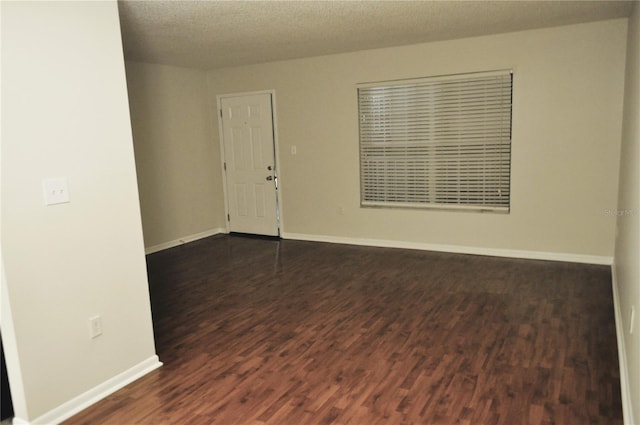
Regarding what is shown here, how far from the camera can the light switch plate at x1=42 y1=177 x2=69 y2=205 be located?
92.6 inches

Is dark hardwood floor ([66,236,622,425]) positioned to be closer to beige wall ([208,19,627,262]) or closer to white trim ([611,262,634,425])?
white trim ([611,262,634,425])

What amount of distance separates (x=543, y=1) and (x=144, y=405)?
3.99 m

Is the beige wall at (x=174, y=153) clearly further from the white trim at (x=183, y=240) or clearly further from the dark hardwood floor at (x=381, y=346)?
the dark hardwood floor at (x=381, y=346)

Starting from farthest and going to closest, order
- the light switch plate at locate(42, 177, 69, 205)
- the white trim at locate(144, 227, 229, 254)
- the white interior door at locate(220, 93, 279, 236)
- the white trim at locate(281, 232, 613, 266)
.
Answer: the white interior door at locate(220, 93, 279, 236) < the white trim at locate(144, 227, 229, 254) < the white trim at locate(281, 232, 613, 266) < the light switch plate at locate(42, 177, 69, 205)

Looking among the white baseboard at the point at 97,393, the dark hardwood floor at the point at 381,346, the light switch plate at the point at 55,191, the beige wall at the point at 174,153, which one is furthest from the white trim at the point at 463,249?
the light switch plate at the point at 55,191

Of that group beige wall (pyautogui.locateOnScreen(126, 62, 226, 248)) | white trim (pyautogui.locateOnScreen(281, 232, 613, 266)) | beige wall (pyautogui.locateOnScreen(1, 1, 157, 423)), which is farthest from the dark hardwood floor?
beige wall (pyautogui.locateOnScreen(126, 62, 226, 248))

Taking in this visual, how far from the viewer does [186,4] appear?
3373mm

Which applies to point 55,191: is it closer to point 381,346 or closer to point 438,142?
point 381,346

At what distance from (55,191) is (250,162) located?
439 cm

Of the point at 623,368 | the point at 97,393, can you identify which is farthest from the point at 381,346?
the point at 97,393

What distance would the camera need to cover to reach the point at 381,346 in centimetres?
313

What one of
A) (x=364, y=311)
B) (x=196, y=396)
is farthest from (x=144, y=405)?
(x=364, y=311)

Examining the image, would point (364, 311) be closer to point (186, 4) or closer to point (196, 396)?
point (196, 396)

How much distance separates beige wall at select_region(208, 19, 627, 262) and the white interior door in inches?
15.3
